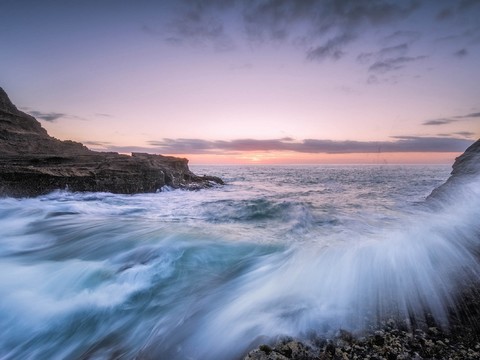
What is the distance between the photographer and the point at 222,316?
150 inches

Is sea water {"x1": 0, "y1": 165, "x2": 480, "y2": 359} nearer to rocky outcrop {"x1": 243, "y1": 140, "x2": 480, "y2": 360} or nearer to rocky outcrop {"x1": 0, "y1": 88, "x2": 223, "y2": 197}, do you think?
rocky outcrop {"x1": 243, "y1": 140, "x2": 480, "y2": 360}

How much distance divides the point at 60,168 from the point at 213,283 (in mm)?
15016

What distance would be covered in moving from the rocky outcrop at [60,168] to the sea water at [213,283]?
6683mm

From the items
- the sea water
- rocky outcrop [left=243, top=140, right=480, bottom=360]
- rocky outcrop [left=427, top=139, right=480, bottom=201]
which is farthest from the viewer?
rocky outcrop [left=427, top=139, right=480, bottom=201]

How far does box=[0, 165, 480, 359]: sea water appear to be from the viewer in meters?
3.29

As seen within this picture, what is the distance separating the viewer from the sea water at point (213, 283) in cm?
329

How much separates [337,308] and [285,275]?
5.24 ft

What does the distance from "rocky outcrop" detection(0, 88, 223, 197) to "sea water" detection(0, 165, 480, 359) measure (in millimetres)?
6683

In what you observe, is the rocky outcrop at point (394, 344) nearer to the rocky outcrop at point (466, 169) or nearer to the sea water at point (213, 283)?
the sea water at point (213, 283)

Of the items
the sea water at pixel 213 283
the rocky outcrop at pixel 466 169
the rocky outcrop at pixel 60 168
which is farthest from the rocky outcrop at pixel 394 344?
the rocky outcrop at pixel 60 168

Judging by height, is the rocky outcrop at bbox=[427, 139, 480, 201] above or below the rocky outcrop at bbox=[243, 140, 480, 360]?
above

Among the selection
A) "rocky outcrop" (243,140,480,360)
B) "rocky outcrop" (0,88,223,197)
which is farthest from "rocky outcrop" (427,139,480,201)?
"rocky outcrop" (0,88,223,197)

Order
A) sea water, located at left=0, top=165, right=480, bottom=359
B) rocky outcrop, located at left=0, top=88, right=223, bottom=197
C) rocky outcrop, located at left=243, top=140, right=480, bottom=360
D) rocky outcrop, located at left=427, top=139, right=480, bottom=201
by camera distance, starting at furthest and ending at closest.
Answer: rocky outcrop, located at left=0, top=88, right=223, bottom=197, rocky outcrop, located at left=427, top=139, right=480, bottom=201, sea water, located at left=0, top=165, right=480, bottom=359, rocky outcrop, located at left=243, top=140, right=480, bottom=360

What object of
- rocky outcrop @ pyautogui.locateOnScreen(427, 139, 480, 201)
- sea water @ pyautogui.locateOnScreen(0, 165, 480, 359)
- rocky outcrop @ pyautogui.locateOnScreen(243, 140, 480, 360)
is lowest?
sea water @ pyautogui.locateOnScreen(0, 165, 480, 359)
